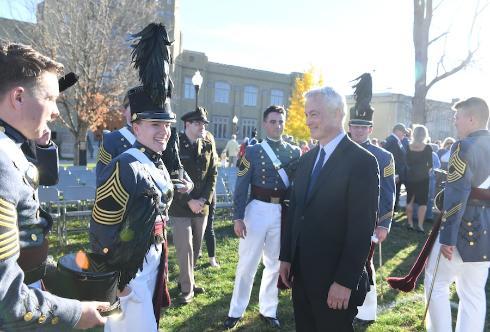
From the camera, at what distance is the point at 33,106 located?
5.94 feet

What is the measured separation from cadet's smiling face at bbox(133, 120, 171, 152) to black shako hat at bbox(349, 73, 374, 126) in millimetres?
2677

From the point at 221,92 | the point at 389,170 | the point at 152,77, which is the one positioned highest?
the point at 221,92

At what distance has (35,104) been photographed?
1817mm

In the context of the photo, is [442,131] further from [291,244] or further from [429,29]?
[291,244]

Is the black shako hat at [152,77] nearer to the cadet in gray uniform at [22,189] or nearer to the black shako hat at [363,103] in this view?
Result: the cadet in gray uniform at [22,189]

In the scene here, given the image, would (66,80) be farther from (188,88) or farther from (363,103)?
(188,88)

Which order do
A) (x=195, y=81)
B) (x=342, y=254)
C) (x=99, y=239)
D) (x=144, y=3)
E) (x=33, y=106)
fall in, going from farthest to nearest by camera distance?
1. (x=144, y=3)
2. (x=195, y=81)
3. (x=342, y=254)
4. (x=99, y=239)
5. (x=33, y=106)

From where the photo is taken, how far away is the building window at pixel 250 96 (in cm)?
4791

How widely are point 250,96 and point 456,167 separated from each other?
4552 centimetres

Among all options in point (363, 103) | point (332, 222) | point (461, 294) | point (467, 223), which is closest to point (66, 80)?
point (332, 222)

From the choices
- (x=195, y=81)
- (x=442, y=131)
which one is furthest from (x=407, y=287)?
(x=442, y=131)

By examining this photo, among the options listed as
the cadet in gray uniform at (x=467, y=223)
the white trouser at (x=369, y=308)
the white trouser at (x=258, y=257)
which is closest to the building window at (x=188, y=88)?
the white trouser at (x=258, y=257)

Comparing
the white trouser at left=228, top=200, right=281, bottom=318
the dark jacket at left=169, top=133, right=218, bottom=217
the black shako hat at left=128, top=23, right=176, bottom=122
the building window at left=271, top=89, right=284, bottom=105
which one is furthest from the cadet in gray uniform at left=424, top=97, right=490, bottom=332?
the building window at left=271, top=89, right=284, bottom=105

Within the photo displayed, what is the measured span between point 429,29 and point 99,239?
1731 centimetres
